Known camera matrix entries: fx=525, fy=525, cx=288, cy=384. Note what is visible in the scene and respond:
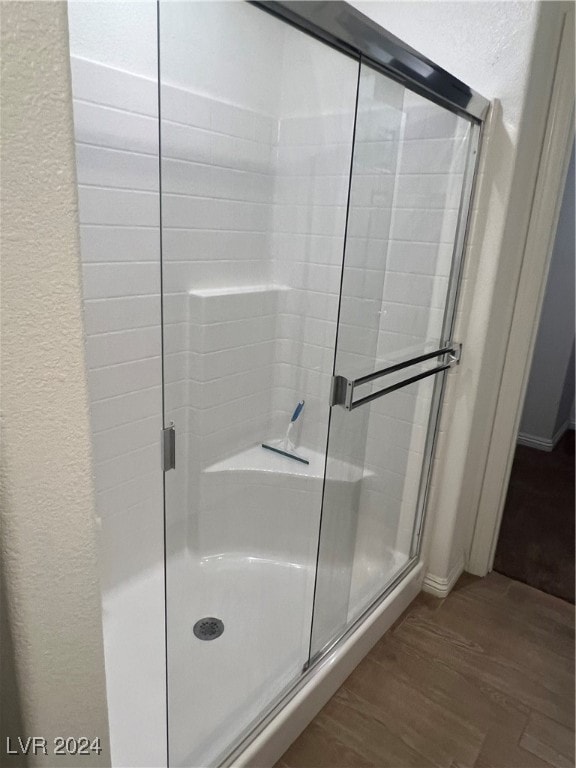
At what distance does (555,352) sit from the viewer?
3244 mm

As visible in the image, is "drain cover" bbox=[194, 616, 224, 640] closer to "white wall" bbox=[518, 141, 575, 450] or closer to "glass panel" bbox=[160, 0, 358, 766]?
"glass panel" bbox=[160, 0, 358, 766]

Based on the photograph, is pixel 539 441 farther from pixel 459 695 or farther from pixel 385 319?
pixel 385 319

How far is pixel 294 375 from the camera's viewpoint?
2.08 meters

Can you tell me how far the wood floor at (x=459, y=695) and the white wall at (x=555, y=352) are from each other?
1.63m

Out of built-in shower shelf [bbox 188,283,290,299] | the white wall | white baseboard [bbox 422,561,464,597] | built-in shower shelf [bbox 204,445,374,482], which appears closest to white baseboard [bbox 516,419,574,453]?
the white wall

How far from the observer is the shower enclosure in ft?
4.31

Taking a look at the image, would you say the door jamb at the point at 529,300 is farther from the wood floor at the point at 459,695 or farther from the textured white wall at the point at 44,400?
the textured white wall at the point at 44,400

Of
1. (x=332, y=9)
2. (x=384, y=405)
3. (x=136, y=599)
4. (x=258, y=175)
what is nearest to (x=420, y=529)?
(x=384, y=405)

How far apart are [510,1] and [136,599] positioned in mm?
2097

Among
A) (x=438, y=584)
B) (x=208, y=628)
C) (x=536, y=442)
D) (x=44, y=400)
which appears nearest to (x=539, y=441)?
(x=536, y=442)

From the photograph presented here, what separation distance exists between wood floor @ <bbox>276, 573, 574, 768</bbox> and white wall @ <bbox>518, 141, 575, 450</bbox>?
163 cm

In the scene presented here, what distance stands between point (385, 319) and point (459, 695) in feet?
3.77

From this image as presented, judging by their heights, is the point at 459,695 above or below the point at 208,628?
below

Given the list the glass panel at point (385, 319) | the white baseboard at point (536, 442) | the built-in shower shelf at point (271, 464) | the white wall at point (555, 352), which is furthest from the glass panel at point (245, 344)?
the white baseboard at point (536, 442)
